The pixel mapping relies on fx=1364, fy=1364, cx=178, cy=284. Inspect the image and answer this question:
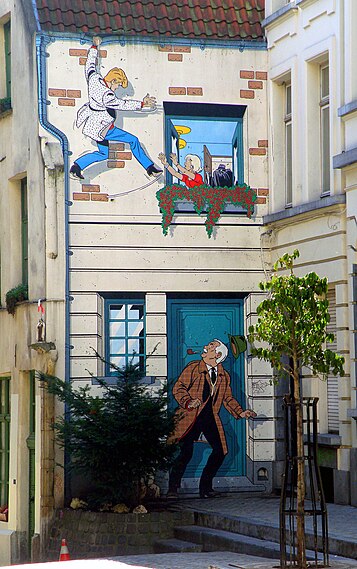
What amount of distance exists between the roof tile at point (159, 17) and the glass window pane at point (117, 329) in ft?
15.2

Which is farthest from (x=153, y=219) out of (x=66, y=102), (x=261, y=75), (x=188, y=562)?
(x=188, y=562)

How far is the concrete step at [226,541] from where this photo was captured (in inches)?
640

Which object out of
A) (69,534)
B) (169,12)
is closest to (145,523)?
(69,534)

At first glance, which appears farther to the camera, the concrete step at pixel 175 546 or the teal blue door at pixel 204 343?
the teal blue door at pixel 204 343

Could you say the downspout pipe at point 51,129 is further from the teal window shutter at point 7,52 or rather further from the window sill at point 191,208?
the teal window shutter at point 7,52

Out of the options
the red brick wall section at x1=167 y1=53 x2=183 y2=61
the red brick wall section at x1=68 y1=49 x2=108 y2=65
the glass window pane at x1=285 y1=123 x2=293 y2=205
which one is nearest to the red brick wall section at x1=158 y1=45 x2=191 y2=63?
the red brick wall section at x1=167 y1=53 x2=183 y2=61

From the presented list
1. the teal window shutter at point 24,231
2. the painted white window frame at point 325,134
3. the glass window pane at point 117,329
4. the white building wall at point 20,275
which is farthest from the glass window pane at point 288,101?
the teal window shutter at point 24,231

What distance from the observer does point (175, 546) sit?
18.8 m

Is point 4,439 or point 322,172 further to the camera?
point 4,439

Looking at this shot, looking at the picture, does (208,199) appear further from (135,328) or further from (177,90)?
(135,328)

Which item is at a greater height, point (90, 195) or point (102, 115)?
point (102, 115)

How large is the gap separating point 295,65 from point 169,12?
8.10ft

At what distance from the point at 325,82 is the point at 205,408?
5461 millimetres

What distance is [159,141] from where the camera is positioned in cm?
2181
